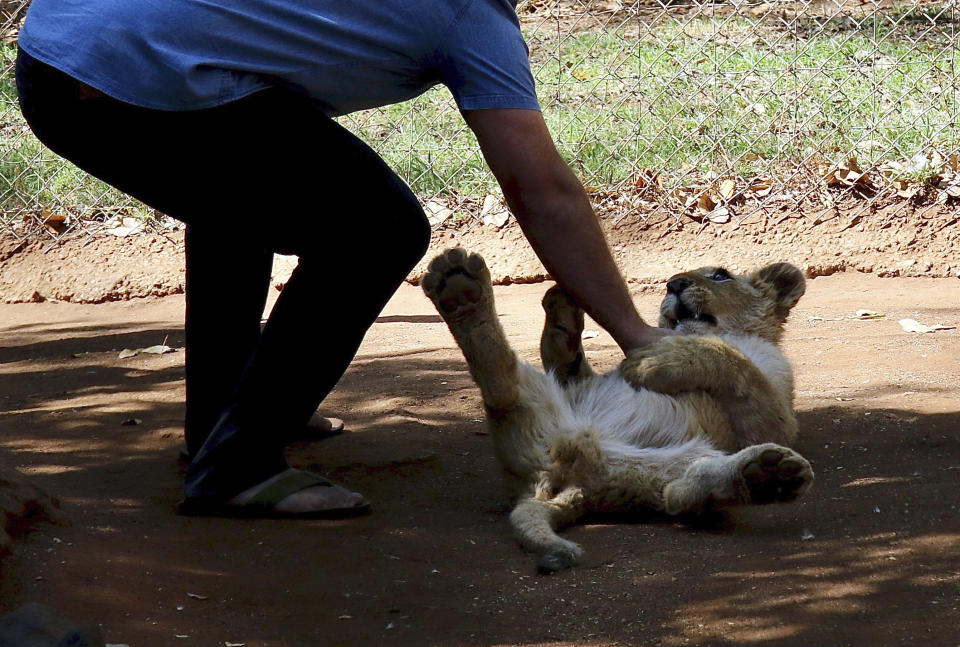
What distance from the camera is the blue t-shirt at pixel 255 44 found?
293 centimetres

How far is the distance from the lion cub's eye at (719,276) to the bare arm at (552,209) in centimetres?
114

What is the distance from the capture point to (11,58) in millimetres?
10367

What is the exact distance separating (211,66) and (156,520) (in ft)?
4.38

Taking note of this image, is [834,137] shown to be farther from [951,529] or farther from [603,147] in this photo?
[951,529]

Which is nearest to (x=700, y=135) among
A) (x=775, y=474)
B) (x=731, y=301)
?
(x=731, y=301)

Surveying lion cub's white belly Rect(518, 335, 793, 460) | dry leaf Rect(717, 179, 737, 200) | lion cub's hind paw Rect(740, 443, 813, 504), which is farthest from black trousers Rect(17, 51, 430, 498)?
dry leaf Rect(717, 179, 737, 200)

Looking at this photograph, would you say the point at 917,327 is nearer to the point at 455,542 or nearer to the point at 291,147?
the point at 455,542

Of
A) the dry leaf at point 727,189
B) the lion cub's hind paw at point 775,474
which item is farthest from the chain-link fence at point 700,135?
the lion cub's hind paw at point 775,474

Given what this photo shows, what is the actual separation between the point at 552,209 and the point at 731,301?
1545mm

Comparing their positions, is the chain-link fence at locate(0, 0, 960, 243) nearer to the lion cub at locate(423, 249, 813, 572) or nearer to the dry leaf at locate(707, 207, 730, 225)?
the dry leaf at locate(707, 207, 730, 225)

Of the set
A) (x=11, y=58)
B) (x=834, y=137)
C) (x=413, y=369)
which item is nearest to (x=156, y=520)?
(x=413, y=369)

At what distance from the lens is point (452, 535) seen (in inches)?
132

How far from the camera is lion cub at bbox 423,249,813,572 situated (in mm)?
3217

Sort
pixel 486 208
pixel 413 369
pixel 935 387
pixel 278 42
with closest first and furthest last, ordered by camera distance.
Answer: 1. pixel 278 42
2. pixel 935 387
3. pixel 413 369
4. pixel 486 208
